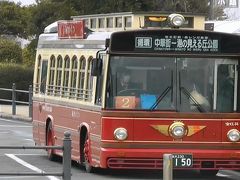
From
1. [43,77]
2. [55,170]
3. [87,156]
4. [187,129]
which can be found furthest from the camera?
[43,77]

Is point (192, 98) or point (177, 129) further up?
point (192, 98)

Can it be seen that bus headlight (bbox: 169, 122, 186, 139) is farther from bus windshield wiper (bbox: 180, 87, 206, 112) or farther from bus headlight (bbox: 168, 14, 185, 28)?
bus headlight (bbox: 168, 14, 185, 28)

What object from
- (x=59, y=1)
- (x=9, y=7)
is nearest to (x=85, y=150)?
(x=59, y=1)

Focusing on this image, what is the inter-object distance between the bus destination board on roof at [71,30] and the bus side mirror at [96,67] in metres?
1.82

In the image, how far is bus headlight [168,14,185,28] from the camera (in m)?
14.4

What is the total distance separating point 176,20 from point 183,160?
96.2 inches

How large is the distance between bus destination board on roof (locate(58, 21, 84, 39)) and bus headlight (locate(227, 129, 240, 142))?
3.67 metres

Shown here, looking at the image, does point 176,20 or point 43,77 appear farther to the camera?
point 43,77

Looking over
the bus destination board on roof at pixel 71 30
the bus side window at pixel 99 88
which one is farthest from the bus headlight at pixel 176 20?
the bus destination board on roof at pixel 71 30

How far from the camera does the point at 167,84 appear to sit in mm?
14266

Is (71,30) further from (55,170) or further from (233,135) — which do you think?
(233,135)

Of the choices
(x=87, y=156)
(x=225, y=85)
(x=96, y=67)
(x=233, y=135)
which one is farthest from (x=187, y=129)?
(x=87, y=156)

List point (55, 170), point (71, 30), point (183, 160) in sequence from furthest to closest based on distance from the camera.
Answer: point (71, 30) → point (55, 170) → point (183, 160)

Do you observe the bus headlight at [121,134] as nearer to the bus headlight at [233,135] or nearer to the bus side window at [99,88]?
the bus side window at [99,88]
